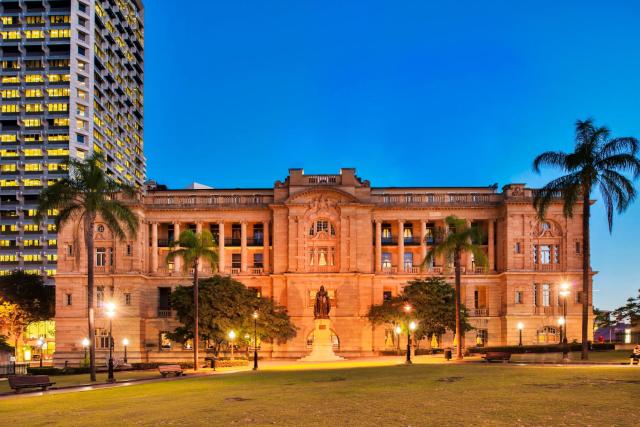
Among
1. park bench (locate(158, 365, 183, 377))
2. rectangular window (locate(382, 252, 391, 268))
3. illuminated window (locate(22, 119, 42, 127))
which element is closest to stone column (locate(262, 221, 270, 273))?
rectangular window (locate(382, 252, 391, 268))

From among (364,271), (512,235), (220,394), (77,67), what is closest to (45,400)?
(220,394)

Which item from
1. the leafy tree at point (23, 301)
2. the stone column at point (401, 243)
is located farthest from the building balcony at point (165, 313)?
the stone column at point (401, 243)

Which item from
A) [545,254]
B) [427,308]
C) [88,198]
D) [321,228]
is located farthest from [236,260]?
[88,198]

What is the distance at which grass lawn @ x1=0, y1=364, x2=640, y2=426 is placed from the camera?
72.3 ft

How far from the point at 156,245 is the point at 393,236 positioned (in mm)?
32212

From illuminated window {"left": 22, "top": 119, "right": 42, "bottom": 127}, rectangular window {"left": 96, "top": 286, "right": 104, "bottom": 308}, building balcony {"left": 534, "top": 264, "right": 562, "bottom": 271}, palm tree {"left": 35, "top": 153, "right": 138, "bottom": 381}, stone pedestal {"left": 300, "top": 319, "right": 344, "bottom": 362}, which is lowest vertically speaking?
stone pedestal {"left": 300, "top": 319, "right": 344, "bottom": 362}

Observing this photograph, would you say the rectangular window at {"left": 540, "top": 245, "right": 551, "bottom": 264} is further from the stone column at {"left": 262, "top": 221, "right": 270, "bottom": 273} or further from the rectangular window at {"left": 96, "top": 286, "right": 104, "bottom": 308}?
the rectangular window at {"left": 96, "top": 286, "right": 104, "bottom": 308}

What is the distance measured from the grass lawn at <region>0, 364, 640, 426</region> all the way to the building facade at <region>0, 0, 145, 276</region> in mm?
114496

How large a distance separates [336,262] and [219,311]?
67.7ft

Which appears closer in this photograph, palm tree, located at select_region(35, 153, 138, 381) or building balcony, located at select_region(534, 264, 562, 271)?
palm tree, located at select_region(35, 153, 138, 381)

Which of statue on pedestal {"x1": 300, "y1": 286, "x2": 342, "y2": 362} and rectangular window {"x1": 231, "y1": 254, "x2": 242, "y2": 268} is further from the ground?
rectangular window {"x1": 231, "y1": 254, "x2": 242, "y2": 268}

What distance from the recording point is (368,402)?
86.0 feet

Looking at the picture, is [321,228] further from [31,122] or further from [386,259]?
[31,122]

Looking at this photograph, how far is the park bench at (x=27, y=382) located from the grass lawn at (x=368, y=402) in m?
3.87
